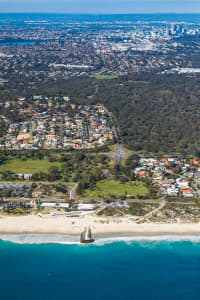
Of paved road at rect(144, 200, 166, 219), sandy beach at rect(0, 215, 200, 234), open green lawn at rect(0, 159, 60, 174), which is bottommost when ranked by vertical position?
sandy beach at rect(0, 215, 200, 234)

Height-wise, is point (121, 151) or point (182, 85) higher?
point (182, 85)

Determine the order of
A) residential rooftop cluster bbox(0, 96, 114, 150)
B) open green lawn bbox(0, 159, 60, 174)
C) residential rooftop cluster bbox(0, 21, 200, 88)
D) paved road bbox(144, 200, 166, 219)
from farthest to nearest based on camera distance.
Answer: residential rooftop cluster bbox(0, 21, 200, 88), residential rooftop cluster bbox(0, 96, 114, 150), open green lawn bbox(0, 159, 60, 174), paved road bbox(144, 200, 166, 219)

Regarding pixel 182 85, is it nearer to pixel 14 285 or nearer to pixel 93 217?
pixel 93 217

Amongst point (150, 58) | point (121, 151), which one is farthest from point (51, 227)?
point (150, 58)

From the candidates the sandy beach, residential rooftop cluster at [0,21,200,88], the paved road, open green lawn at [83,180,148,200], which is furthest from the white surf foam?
residential rooftop cluster at [0,21,200,88]

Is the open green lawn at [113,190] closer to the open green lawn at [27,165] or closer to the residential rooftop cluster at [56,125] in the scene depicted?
the open green lawn at [27,165]

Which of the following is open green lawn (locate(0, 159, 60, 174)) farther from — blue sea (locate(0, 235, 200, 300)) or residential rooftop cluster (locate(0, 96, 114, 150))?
blue sea (locate(0, 235, 200, 300))
